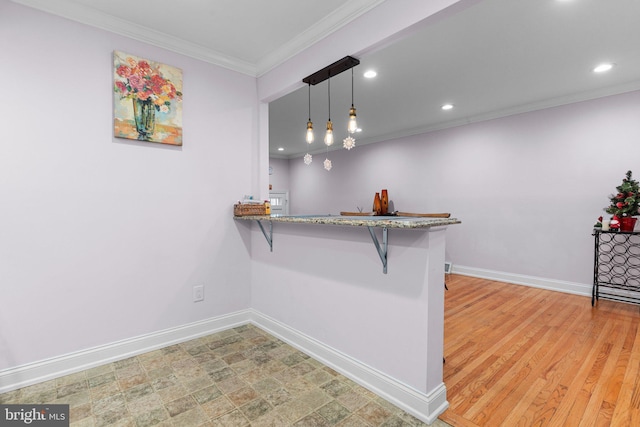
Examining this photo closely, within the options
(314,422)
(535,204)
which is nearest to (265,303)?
(314,422)

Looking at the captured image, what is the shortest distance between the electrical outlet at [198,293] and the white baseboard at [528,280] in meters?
4.15

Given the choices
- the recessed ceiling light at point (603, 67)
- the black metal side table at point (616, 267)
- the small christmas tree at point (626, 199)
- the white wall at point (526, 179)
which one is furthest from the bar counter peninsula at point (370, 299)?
the white wall at point (526, 179)

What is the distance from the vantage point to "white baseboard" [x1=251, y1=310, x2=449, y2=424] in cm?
163

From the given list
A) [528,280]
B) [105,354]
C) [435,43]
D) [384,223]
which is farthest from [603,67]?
[105,354]

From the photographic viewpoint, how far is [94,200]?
2178 mm

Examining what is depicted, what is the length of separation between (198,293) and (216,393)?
998 millimetres

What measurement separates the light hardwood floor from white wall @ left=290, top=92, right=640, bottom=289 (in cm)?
89

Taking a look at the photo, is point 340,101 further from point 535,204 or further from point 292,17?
point 535,204

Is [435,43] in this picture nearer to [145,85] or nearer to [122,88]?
[145,85]

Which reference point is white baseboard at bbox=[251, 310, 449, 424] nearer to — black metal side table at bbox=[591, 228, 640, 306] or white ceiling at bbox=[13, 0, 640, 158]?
white ceiling at bbox=[13, 0, 640, 158]

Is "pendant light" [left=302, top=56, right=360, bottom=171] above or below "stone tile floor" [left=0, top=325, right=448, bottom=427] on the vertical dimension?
above

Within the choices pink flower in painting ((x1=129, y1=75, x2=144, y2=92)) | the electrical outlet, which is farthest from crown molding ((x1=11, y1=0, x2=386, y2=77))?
the electrical outlet

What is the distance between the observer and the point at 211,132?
107 inches

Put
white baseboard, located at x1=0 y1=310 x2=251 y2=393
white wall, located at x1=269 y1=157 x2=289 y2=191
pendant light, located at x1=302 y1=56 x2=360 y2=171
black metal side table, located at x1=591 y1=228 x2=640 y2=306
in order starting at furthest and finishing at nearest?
white wall, located at x1=269 y1=157 x2=289 y2=191 < black metal side table, located at x1=591 y1=228 x2=640 y2=306 < pendant light, located at x1=302 y1=56 x2=360 y2=171 < white baseboard, located at x1=0 y1=310 x2=251 y2=393
